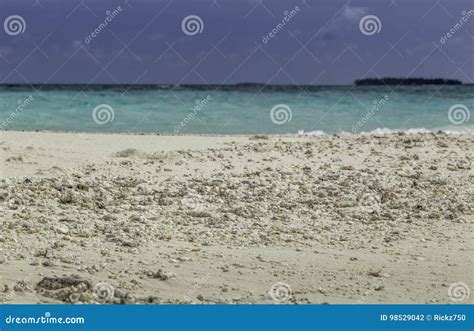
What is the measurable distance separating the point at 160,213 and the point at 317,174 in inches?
116

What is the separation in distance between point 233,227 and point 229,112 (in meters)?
17.7

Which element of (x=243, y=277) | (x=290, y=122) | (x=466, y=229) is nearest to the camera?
(x=243, y=277)

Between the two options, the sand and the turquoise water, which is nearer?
the sand

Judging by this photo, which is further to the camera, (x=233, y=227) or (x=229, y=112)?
(x=229, y=112)

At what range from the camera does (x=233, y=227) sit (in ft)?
25.3

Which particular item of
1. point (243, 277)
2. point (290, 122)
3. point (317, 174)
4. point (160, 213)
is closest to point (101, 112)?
point (290, 122)

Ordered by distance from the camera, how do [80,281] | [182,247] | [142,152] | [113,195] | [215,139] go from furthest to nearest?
1. [215,139]
2. [142,152]
3. [113,195]
4. [182,247]
5. [80,281]

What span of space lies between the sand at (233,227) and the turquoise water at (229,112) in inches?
349

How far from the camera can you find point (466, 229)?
7.98m

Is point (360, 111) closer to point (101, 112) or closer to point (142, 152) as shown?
point (101, 112)

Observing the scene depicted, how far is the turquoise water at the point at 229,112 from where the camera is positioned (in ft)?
70.0

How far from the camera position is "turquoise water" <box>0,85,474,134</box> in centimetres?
2133

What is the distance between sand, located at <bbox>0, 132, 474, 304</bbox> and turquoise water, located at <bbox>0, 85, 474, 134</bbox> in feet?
29.0

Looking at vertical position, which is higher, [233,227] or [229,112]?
[233,227]
